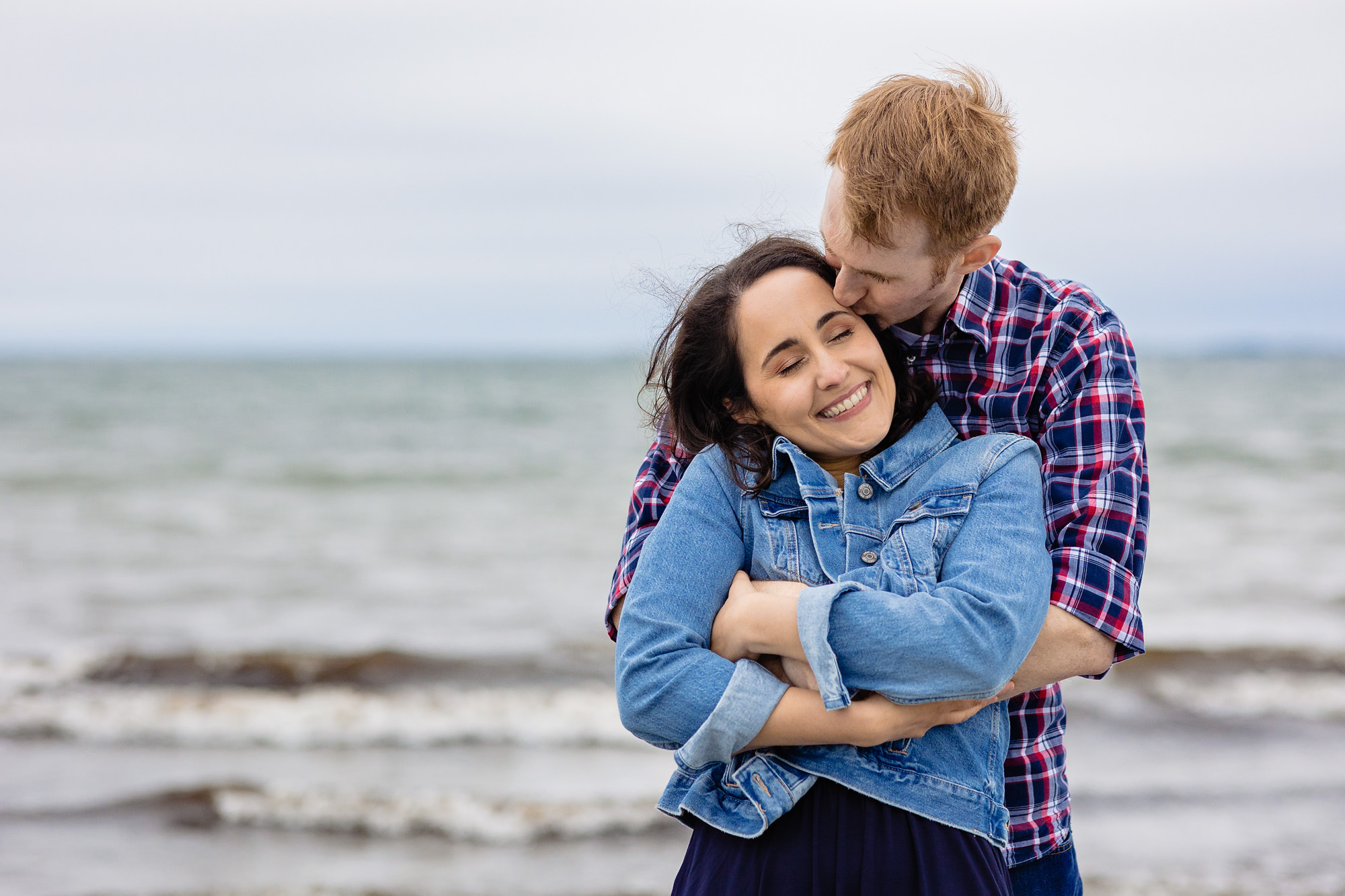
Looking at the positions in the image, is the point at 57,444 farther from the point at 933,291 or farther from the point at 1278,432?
the point at 1278,432

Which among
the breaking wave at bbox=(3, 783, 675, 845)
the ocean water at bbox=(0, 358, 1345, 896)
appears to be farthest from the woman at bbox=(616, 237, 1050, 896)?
the breaking wave at bbox=(3, 783, 675, 845)

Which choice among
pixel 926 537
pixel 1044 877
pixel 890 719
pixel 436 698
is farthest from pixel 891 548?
pixel 436 698

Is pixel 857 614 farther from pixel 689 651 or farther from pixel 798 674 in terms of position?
pixel 689 651

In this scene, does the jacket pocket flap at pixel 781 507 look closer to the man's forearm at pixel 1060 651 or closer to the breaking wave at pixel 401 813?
the man's forearm at pixel 1060 651

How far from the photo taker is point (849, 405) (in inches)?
66.4

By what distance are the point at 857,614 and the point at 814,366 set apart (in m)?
0.45

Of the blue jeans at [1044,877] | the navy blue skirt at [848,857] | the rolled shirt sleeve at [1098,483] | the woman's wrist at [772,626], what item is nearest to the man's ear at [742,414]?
the woman's wrist at [772,626]

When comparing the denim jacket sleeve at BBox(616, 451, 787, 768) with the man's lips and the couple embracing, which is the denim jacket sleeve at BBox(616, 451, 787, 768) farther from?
the man's lips

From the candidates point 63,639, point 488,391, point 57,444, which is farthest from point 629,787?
point 488,391

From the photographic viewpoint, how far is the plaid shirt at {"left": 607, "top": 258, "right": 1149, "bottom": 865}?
61.9 inches

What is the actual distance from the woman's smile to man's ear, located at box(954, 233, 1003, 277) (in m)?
0.26

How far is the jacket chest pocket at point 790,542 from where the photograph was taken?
1.65 m

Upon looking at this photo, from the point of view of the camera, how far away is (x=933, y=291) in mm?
1701

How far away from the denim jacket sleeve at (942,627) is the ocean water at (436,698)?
2.72 meters
